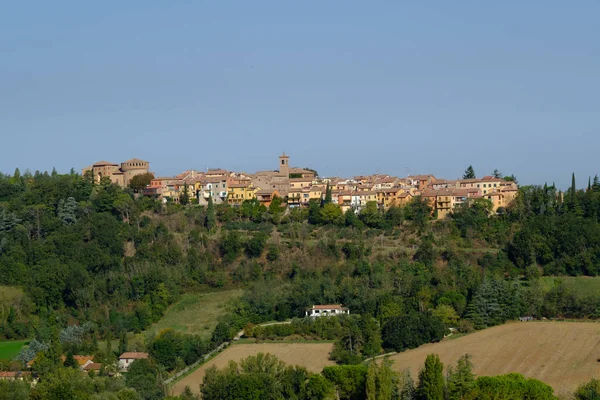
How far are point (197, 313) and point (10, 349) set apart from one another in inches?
337

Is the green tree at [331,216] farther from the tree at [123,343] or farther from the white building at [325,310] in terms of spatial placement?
the tree at [123,343]

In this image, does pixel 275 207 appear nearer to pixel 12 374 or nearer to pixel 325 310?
pixel 325 310

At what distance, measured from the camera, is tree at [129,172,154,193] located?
60094 mm

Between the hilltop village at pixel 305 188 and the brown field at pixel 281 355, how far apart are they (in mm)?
15746

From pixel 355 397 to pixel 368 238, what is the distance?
1941 cm

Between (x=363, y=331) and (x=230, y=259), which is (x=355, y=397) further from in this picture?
(x=230, y=259)

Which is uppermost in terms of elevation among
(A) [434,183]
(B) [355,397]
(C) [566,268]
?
(A) [434,183]

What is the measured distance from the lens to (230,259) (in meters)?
52.6

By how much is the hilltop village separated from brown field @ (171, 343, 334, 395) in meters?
15.7

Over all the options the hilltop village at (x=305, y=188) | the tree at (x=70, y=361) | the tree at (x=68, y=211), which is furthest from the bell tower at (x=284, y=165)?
the tree at (x=70, y=361)

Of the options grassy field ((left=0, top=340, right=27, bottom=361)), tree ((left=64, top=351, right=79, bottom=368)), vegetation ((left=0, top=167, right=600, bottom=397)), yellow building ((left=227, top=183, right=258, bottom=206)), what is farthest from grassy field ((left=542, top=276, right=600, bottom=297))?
grassy field ((left=0, top=340, right=27, bottom=361))

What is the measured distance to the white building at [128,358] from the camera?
40.9 meters

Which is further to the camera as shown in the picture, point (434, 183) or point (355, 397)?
point (434, 183)

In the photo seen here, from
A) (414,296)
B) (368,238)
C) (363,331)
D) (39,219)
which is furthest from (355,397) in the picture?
(39,219)
